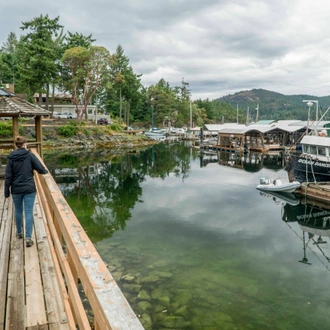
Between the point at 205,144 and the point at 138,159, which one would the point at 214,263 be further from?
the point at 205,144

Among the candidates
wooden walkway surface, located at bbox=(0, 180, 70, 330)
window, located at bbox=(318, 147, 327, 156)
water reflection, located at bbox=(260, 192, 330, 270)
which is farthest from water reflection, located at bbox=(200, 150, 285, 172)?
wooden walkway surface, located at bbox=(0, 180, 70, 330)

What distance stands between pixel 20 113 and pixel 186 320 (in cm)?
880

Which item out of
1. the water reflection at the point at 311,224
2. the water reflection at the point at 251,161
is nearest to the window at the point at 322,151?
the water reflection at the point at 311,224

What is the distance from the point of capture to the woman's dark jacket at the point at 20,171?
4898mm

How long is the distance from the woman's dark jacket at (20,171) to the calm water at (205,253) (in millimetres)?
4024

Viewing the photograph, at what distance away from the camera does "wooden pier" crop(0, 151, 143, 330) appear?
1574 millimetres

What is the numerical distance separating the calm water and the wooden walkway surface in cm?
344

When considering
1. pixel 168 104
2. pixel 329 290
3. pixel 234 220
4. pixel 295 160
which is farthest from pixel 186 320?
pixel 168 104

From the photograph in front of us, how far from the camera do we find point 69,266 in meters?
2.75

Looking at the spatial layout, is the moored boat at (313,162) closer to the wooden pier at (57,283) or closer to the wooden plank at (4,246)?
the wooden plank at (4,246)

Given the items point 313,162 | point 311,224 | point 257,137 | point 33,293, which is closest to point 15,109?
point 33,293

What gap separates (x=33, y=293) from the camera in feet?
→ 11.6

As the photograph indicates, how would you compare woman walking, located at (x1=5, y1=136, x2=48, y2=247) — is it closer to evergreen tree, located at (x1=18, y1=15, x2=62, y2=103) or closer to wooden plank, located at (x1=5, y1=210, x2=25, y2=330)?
wooden plank, located at (x1=5, y1=210, x2=25, y2=330)

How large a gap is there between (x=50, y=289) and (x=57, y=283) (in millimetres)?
111
